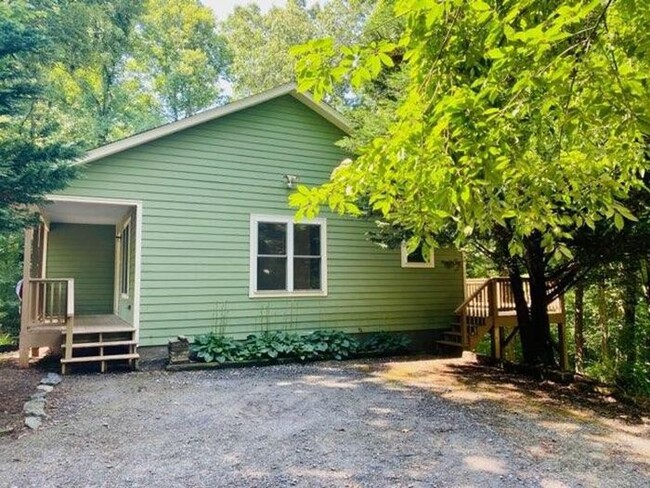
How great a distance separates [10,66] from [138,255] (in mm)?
3526

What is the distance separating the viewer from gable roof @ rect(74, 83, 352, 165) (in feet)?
25.6

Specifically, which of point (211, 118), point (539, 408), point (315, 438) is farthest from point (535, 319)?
point (211, 118)

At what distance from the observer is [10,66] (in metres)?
5.31

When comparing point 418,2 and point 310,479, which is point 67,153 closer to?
point 310,479

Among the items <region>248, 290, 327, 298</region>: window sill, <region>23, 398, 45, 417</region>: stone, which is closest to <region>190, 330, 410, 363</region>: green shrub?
<region>248, 290, 327, 298</region>: window sill

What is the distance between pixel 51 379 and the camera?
675 centimetres

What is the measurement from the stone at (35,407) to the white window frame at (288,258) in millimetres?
4002

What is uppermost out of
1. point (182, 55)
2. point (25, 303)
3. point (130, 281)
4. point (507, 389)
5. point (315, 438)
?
point (182, 55)

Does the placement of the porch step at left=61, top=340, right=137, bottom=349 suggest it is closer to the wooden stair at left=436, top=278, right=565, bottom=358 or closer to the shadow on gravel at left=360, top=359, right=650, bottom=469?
the shadow on gravel at left=360, top=359, right=650, bottom=469

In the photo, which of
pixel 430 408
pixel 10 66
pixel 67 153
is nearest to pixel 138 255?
pixel 67 153

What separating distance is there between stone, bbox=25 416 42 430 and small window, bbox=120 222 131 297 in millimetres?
4508

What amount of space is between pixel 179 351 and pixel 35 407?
270 cm

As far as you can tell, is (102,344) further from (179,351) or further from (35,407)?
(35,407)

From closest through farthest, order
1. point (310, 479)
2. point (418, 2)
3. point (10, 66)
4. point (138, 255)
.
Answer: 1. point (418, 2)
2. point (310, 479)
3. point (10, 66)
4. point (138, 255)
